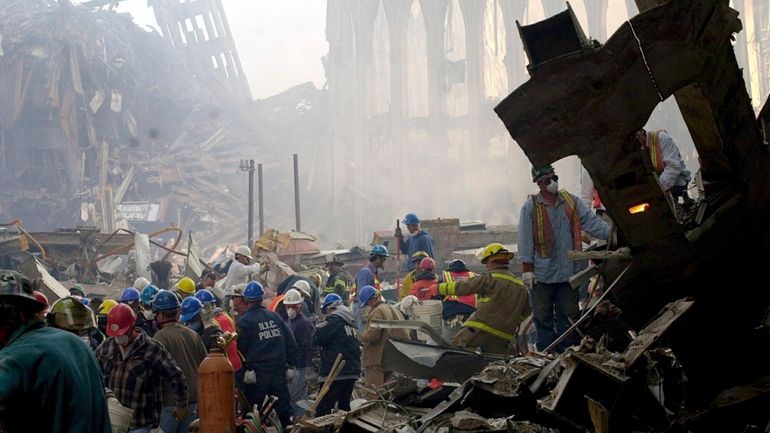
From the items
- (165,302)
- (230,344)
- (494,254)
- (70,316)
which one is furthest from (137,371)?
(494,254)

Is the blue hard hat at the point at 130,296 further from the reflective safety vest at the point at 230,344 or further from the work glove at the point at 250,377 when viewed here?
the work glove at the point at 250,377

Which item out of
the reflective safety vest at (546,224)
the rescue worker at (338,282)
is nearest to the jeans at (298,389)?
the reflective safety vest at (546,224)

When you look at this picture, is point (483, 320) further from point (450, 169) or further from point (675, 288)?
point (450, 169)

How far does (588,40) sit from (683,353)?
6.70 ft

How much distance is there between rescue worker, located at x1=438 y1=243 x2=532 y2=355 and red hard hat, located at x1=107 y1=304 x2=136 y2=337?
10.5 ft

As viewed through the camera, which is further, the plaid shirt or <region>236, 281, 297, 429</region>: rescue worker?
<region>236, 281, 297, 429</region>: rescue worker

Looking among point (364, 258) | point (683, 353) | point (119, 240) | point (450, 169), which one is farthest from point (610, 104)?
point (450, 169)

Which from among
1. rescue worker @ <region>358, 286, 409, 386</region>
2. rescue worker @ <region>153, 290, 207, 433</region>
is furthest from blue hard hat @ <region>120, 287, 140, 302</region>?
rescue worker @ <region>358, 286, 409, 386</region>

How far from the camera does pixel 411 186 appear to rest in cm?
4044

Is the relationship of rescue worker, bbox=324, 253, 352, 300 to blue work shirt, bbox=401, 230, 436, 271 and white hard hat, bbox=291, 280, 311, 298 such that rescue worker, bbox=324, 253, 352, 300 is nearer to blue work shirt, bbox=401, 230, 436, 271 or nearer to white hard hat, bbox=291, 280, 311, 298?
white hard hat, bbox=291, 280, 311, 298

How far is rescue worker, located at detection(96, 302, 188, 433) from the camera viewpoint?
272 inches

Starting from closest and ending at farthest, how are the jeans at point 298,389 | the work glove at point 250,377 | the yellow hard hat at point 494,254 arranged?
the yellow hard hat at point 494,254
the work glove at point 250,377
the jeans at point 298,389

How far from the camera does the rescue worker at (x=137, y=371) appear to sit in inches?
272

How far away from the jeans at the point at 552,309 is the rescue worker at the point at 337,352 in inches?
99.5
